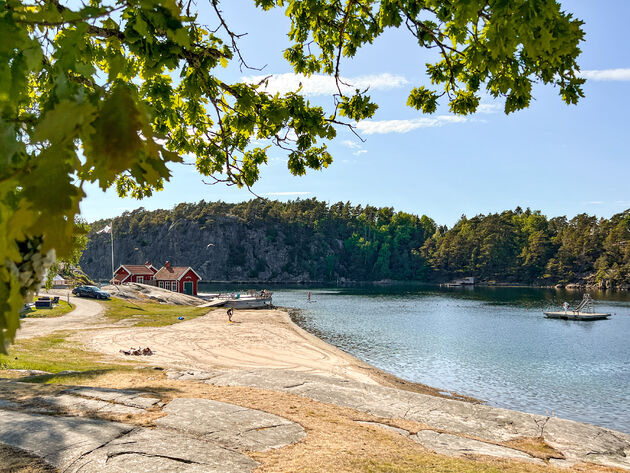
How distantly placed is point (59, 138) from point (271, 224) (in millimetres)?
177654

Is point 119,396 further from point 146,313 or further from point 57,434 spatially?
point 146,313

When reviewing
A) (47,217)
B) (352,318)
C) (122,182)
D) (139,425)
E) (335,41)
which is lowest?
(352,318)

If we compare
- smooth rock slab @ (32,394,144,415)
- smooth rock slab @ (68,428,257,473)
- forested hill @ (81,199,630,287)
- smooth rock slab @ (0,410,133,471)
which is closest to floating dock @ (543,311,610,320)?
smooth rock slab @ (32,394,144,415)

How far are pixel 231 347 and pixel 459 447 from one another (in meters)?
23.3

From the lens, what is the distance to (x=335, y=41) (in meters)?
8.80

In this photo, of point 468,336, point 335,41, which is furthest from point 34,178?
point 468,336

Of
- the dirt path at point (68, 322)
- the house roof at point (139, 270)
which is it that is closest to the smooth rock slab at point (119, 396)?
the dirt path at point (68, 322)

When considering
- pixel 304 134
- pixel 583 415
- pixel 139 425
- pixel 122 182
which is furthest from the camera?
pixel 583 415

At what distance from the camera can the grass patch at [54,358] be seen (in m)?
15.5

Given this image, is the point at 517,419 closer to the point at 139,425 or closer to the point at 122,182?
the point at 139,425

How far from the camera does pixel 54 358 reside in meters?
20.2

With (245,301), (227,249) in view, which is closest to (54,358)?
(245,301)

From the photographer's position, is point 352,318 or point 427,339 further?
point 352,318

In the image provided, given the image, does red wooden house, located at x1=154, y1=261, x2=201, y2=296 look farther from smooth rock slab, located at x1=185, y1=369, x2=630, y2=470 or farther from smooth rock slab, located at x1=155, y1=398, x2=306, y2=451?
smooth rock slab, located at x1=155, y1=398, x2=306, y2=451
